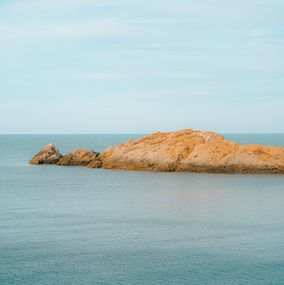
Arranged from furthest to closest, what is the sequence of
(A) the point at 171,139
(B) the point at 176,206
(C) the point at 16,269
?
(A) the point at 171,139, (B) the point at 176,206, (C) the point at 16,269

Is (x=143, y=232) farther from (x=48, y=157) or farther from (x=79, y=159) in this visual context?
(x=48, y=157)

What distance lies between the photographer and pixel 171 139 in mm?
96938

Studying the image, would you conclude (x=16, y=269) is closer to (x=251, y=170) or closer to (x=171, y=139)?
(x=251, y=170)

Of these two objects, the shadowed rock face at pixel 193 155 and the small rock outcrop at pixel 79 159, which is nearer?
the shadowed rock face at pixel 193 155

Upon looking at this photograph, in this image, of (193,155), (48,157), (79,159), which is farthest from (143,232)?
(48,157)

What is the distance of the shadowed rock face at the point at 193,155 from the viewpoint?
87312 mm

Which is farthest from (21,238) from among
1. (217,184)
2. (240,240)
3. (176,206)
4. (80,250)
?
(217,184)

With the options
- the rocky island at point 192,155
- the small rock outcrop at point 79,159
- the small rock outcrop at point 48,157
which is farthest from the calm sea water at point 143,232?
the small rock outcrop at point 48,157

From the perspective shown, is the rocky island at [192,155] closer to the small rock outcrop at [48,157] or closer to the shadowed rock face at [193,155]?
the shadowed rock face at [193,155]

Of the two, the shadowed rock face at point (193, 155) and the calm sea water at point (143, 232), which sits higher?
the shadowed rock face at point (193, 155)

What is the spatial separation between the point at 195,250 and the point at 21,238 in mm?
12897

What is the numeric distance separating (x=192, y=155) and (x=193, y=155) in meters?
0.19

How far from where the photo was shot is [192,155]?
91312 mm

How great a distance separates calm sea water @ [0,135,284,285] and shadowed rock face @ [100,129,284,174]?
8878 mm
